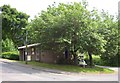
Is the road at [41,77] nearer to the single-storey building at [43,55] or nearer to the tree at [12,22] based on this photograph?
the single-storey building at [43,55]

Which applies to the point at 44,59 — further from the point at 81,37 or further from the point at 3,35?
the point at 3,35

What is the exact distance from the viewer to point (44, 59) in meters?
37.0

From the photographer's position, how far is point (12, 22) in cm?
5428

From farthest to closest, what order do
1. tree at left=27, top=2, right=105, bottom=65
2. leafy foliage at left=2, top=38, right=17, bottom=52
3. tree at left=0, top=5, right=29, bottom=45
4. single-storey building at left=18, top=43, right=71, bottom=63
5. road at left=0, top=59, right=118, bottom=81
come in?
1. leafy foliage at left=2, top=38, right=17, bottom=52
2. tree at left=0, top=5, right=29, bottom=45
3. single-storey building at left=18, top=43, right=71, bottom=63
4. tree at left=27, top=2, right=105, bottom=65
5. road at left=0, top=59, right=118, bottom=81

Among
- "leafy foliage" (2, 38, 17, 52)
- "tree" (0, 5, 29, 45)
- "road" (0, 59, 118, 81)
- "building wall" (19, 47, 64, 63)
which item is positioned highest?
"tree" (0, 5, 29, 45)

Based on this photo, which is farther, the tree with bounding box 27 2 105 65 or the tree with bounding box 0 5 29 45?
the tree with bounding box 0 5 29 45

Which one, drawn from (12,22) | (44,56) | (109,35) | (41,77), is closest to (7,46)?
(12,22)

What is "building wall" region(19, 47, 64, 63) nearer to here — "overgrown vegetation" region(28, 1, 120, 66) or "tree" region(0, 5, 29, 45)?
"overgrown vegetation" region(28, 1, 120, 66)

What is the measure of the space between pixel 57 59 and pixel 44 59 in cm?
230

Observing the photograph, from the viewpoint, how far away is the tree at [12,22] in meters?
53.8

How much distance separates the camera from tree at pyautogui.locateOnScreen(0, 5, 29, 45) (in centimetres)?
5375

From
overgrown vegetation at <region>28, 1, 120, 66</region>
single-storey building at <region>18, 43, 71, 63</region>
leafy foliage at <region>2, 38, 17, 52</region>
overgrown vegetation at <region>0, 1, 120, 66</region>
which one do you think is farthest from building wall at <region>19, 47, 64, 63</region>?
leafy foliage at <region>2, 38, 17, 52</region>

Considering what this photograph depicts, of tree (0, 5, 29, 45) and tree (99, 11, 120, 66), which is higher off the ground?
tree (0, 5, 29, 45)

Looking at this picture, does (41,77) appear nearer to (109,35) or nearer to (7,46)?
(109,35)
